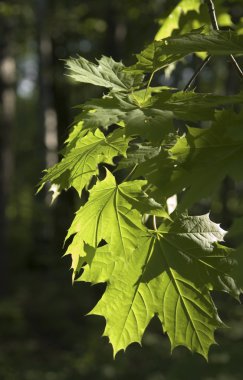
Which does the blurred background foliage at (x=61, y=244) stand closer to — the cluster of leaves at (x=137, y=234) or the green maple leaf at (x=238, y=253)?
the cluster of leaves at (x=137, y=234)

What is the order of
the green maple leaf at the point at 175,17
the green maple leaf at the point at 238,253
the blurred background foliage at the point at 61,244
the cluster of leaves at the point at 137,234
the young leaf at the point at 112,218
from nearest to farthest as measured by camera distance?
the green maple leaf at the point at 238,253 < the cluster of leaves at the point at 137,234 < the young leaf at the point at 112,218 < the green maple leaf at the point at 175,17 < the blurred background foliage at the point at 61,244

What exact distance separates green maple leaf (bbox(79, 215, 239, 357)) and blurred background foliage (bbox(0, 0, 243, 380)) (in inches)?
49.1

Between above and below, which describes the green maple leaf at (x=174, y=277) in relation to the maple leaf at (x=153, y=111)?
below

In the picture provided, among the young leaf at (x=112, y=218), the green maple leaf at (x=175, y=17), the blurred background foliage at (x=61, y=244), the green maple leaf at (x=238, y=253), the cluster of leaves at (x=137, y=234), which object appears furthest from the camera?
the blurred background foliage at (x=61, y=244)

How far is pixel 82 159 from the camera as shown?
59.5 inches

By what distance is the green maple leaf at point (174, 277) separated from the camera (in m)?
1.55

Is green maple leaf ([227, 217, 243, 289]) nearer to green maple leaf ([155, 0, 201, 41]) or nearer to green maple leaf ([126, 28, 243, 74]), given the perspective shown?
green maple leaf ([126, 28, 243, 74])

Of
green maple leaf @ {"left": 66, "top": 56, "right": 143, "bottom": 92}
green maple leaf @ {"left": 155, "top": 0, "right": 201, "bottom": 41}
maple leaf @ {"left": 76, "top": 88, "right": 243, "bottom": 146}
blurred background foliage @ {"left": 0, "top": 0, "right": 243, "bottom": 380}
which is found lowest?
blurred background foliage @ {"left": 0, "top": 0, "right": 243, "bottom": 380}

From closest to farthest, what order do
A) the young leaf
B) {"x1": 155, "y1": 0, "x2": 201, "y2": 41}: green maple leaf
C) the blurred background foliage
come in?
the young leaf
{"x1": 155, "y1": 0, "x2": 201, "y2": 41}: green maple leaf
the blurred background foliage

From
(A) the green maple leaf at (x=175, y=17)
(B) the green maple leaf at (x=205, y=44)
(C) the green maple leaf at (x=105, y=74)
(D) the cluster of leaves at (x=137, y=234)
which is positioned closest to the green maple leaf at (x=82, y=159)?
(D) the cluster of leaves at (x=137, y=234)

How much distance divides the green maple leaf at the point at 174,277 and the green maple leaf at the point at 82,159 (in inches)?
7.8

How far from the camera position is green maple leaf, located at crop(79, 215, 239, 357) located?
1.55 metres

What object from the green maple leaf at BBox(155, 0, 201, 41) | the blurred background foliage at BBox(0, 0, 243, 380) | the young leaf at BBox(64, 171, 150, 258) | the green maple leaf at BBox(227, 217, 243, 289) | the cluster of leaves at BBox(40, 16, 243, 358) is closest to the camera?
the green maple leaf at BBox(227, 217, 243, 289)

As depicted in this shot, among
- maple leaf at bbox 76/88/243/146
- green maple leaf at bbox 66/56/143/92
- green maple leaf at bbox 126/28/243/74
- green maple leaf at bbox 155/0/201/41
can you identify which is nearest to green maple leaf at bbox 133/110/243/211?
maple leaf at bbox 76/88/243/146
